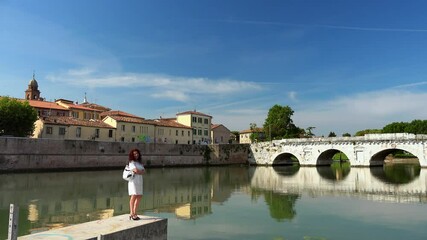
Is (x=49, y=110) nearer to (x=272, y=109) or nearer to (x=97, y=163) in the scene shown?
(x=97, y=163)

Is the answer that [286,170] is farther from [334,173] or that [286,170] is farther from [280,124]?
[280,124]

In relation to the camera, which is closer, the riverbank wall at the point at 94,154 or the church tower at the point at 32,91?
the riverbank wall at the point at 94,154

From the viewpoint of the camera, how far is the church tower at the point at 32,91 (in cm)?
7744

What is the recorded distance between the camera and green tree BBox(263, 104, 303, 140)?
8006 cm

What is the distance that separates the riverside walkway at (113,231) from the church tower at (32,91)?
78783mm

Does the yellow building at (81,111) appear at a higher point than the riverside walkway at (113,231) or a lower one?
higher

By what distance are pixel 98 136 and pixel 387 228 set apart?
4567 centimetres

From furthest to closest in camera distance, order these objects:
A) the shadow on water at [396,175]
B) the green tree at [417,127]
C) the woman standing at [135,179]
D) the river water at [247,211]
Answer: the green tree at [417,127]
the shadow on water at [396,175]
the river water at [247,211]
the woman standing at [135,179]

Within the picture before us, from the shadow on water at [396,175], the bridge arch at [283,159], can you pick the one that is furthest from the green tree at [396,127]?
the shadow on water at [396,175]

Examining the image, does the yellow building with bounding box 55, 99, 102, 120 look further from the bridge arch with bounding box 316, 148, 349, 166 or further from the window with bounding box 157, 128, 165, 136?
the bridge arch with bounding box 316, 148, 349, 166

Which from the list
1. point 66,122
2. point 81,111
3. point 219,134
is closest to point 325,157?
point 219,134

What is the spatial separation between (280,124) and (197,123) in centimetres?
2029

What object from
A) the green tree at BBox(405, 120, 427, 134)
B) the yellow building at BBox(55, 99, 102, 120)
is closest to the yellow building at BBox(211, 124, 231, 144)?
the yellow building at BBox(55, 99, 102, 120)

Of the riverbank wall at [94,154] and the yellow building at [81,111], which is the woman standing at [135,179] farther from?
the yellow building at [81,111]
